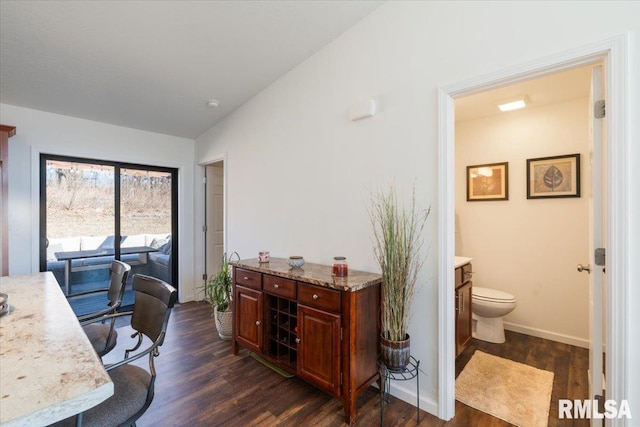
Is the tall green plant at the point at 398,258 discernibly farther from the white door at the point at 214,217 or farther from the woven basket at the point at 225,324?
the white door at the point at 214,217

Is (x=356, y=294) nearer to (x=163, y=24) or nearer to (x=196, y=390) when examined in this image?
(x=196, y=390)

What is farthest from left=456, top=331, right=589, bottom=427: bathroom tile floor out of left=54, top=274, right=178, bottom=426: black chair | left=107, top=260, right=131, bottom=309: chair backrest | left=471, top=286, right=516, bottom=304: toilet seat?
left=107, top=260, right=131, bottom=309: chair backrest

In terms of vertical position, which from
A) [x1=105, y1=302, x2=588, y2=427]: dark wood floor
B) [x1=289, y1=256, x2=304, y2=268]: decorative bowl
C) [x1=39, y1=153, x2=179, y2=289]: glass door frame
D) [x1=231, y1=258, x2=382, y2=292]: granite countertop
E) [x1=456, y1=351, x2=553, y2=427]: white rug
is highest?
[x1=39, y1=153, x2=179, y2=289]: glass door frame

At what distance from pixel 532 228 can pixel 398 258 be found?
217cm

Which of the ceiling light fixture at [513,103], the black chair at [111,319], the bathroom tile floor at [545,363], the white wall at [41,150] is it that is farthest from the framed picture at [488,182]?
the white wall at [41,150]

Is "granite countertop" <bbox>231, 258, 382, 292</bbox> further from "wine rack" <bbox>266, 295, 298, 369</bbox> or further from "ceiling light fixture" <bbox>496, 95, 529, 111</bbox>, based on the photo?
"ceiling light fixture" <bbox>496, 95, 529, 111</bbox>

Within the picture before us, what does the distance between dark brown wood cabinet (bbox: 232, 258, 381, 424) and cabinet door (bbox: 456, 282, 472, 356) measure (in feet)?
2.66

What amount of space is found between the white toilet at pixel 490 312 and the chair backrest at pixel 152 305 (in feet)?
9.01

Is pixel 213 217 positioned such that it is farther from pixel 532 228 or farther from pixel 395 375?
pixel 532 228

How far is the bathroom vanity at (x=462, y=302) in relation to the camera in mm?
2344

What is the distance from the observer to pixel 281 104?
300cm

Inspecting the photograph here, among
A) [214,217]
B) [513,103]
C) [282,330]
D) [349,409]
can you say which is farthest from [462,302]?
[214,217]

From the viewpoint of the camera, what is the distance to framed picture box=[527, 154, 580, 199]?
2.84 metres

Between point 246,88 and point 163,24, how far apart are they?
109 cm
